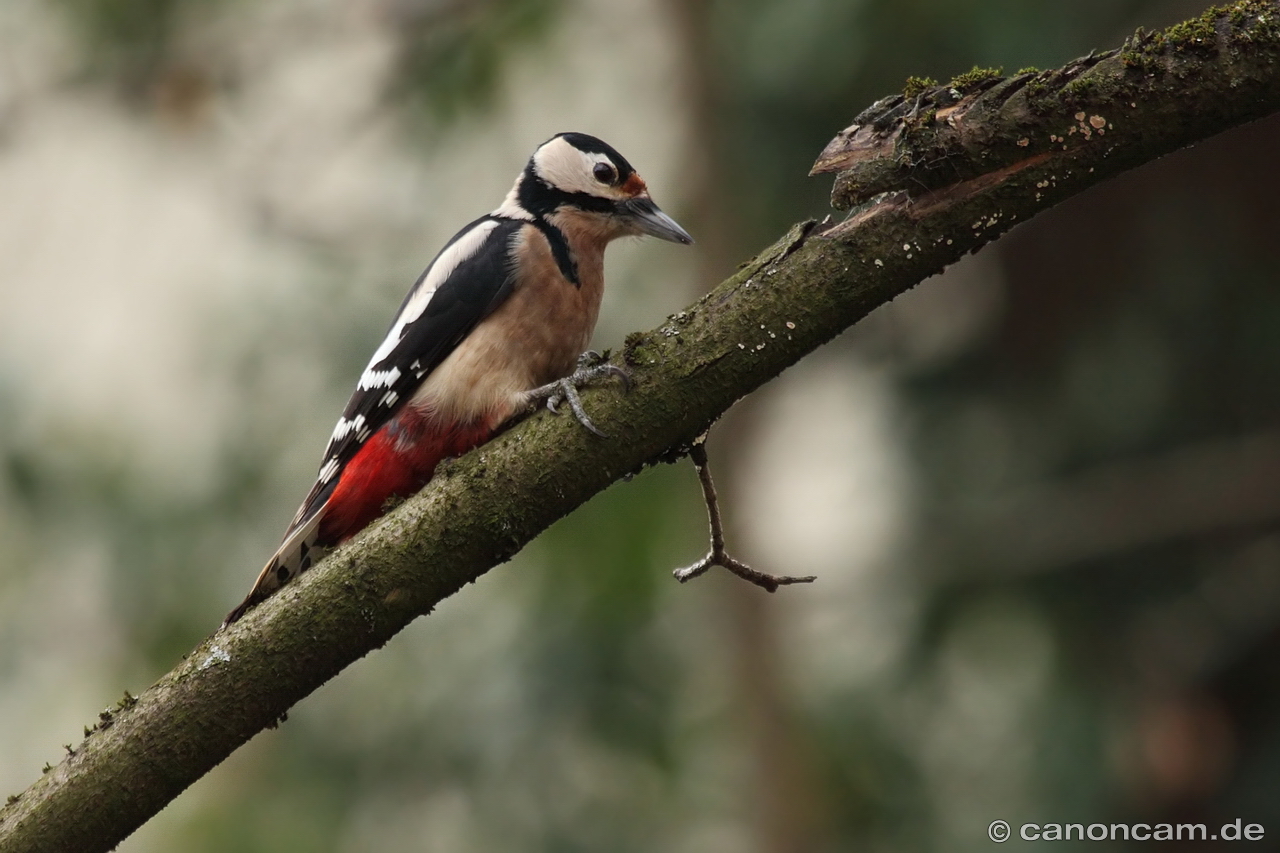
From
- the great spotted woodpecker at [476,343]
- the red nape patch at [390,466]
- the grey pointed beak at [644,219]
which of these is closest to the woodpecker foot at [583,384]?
the great spotted woodpecker at [476,343]

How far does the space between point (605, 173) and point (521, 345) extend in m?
0.82

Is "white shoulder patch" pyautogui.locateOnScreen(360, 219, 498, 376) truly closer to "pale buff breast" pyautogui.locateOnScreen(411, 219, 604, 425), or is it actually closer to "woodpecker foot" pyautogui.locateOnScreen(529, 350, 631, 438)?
"pale buff breast" pyautogui.locateOnScreen(411, 219, 604, 425)

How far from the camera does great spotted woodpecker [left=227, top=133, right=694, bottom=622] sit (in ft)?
12.4

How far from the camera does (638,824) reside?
259 inches

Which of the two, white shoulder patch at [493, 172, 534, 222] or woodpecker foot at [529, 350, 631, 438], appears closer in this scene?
woodpecker foot at [529, 350, 631, 438]

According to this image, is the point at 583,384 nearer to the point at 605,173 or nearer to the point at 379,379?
the point at 379,379

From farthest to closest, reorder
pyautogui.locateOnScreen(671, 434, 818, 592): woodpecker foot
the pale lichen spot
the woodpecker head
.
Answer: the woodpecker head
pyautogui.locateOnScreen(671, 434, 818, 592): woodpecker foot
the pale lichen spot

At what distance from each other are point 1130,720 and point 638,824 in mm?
2342

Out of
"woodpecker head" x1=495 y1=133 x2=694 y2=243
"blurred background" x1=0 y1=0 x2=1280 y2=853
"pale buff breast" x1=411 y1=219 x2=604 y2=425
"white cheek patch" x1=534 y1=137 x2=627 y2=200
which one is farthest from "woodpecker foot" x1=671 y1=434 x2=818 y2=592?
"blurred background" x1=0 y1=0 x2=1280 y2=853

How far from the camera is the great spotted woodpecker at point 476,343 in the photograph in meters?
3.78

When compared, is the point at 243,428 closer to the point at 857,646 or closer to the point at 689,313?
the point at 857,646

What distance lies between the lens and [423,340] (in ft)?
13.2

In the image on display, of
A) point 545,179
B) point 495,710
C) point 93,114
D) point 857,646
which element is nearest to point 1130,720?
point 857,646

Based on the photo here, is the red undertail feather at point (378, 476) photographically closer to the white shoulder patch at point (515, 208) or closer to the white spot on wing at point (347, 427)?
the white spot on wing at point (347, 427)
